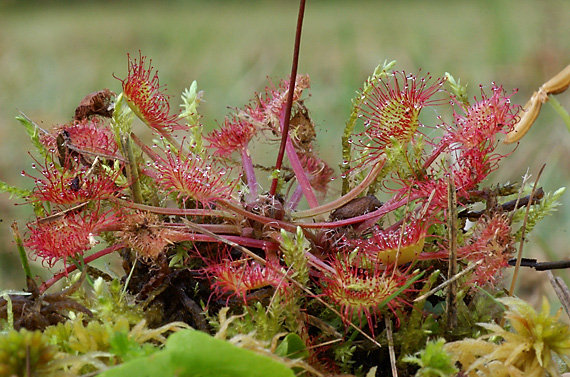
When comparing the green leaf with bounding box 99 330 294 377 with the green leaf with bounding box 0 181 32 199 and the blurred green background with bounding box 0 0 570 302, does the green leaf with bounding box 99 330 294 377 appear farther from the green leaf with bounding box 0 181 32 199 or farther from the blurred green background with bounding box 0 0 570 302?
the blurred green background with bounding box 0 0 570 302

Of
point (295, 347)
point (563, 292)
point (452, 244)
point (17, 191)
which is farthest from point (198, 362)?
point (563, 292)

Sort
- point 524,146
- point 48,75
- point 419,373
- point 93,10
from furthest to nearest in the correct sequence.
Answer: point 93,10
point 48,75
point 524,146
point 419,373

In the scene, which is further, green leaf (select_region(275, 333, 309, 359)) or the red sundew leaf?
the red sundew leaf

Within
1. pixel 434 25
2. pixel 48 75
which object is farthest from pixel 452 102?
pixel 434 25

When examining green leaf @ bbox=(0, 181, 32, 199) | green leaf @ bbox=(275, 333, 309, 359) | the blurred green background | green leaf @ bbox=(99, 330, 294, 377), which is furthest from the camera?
the blurred green background

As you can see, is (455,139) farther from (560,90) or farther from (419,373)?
(419,373)

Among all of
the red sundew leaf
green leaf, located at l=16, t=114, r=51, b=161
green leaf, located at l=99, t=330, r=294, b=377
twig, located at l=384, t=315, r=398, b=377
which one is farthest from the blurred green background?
green leaf, located at l=99, t=330, r=294, b=377

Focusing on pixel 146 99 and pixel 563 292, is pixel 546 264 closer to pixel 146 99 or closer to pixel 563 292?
pixel 563 292

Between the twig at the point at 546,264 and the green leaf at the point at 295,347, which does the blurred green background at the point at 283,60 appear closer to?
the twig at the point at 546,264
